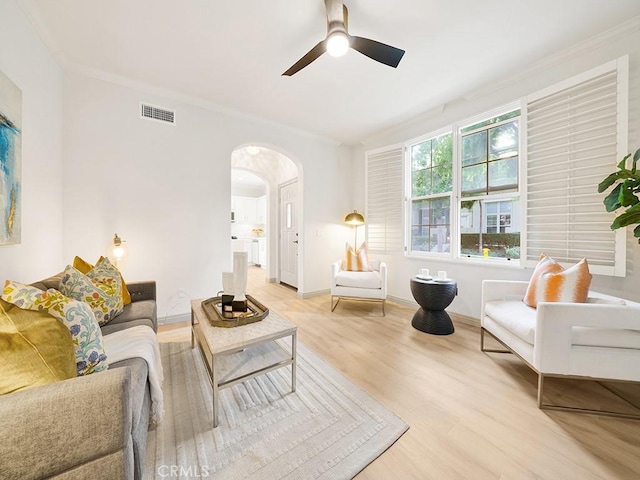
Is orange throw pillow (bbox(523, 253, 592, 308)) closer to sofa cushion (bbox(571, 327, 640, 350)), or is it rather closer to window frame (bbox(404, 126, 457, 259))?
sofa cushion (bbox(571, 327, 640, 350))

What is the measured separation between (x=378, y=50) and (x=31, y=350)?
7.98ft

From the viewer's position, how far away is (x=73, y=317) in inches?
39.6

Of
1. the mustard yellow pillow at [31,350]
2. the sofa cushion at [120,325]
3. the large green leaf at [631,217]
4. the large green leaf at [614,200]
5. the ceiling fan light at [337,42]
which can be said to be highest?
the ceiling fan light at [337,42]

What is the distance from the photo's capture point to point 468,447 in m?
1.22

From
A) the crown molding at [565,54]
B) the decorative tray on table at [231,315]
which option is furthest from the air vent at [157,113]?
the crown molding at [565,54]

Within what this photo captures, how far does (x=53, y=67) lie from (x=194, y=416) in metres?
3.14

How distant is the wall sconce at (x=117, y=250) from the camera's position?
2420mm

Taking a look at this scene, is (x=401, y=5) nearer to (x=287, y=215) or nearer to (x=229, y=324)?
(x=229, y=324)

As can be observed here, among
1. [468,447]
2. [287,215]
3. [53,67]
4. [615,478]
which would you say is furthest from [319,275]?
[53,67]

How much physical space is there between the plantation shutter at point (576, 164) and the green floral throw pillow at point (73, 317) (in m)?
3.39

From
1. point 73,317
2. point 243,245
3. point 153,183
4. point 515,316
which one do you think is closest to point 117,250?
point 153,183

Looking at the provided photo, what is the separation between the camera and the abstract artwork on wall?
4.60 feet

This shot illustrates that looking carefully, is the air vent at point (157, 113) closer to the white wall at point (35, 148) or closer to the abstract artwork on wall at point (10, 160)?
the white wall at point (35, 148)

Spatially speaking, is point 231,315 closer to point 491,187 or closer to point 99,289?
point 99,289
